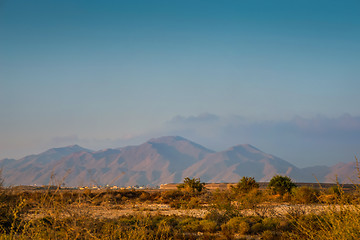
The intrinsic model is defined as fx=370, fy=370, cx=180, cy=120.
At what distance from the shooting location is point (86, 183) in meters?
7.76

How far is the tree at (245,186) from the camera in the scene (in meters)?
33.3

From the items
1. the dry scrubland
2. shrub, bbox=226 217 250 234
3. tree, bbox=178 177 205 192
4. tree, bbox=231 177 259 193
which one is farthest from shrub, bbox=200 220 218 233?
tree, bbox=178 177 205 192

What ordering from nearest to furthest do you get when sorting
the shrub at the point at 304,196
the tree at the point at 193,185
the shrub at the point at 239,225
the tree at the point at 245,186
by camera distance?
the shrub at the point at 239,225
the shrub at the point at 304,196
the tree at the point at 245,186
the tree at the point at 193,185

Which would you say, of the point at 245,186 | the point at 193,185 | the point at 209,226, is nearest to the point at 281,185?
the point at 245,186

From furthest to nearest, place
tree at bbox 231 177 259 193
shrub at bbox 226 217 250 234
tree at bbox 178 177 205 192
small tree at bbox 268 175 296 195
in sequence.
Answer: tree at bbox 178 177 205 192 < tree at bbox 231 177 259 193 < small tree at bbox 268 175 296 195 < shrub at bbox 226 217 250 234

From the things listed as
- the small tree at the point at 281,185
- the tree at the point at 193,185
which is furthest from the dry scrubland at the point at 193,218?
the tree at the point at 193,185

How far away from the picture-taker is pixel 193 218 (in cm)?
2014

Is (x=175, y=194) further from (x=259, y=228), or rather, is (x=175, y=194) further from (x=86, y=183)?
(x=86, y=183)

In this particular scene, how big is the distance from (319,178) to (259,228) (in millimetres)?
10563

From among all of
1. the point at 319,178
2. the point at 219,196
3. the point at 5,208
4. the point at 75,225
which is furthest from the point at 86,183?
the point at 219,196

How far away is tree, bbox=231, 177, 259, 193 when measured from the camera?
1312 inches

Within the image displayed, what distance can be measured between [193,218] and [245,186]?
14.7 meters

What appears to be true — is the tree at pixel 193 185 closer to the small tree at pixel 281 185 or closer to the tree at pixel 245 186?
the tree at pixel 245 186

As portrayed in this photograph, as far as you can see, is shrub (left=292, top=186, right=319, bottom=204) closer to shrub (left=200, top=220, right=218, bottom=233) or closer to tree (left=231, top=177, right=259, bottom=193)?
tree (left=231, top=177, right=259, bottom=193)
